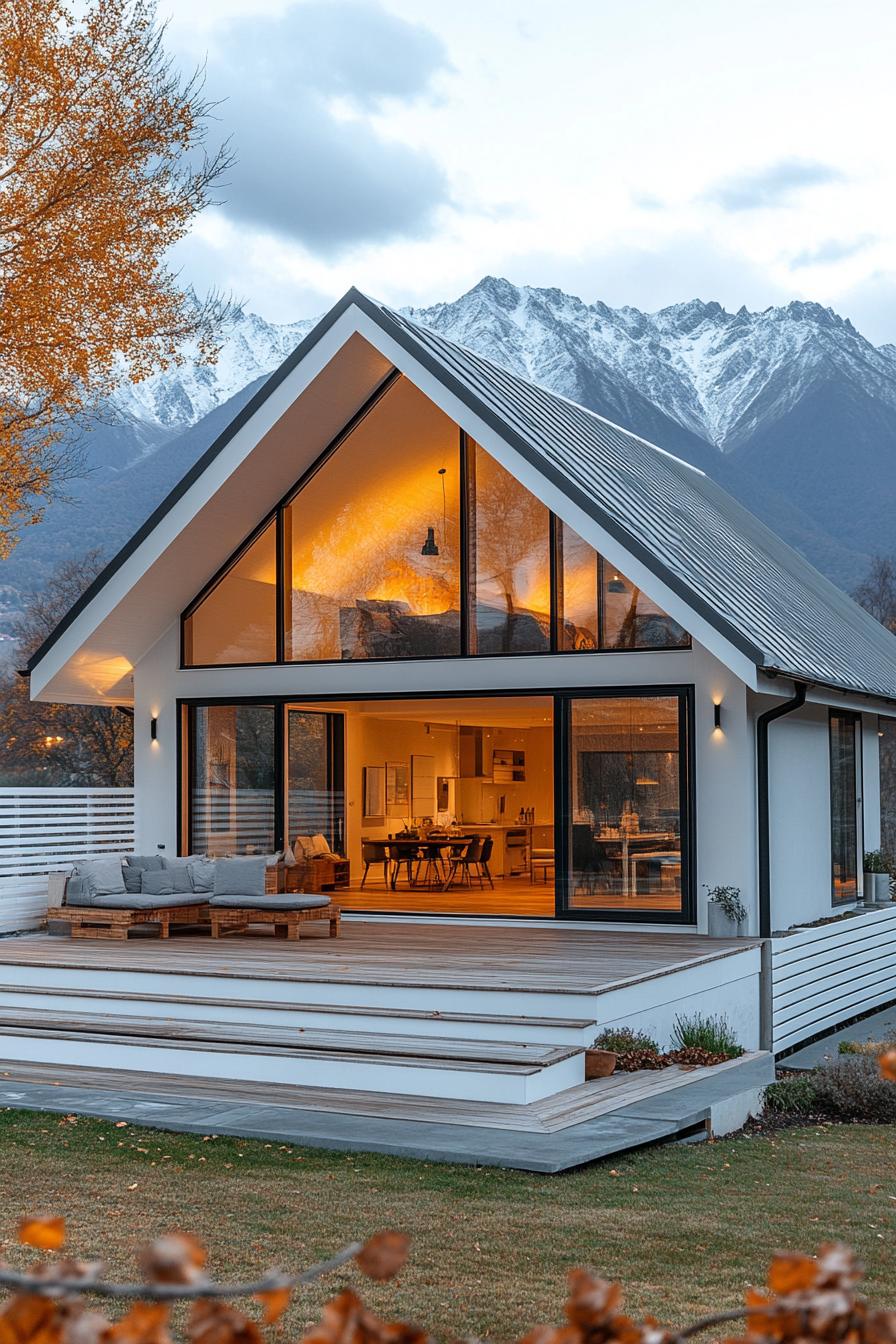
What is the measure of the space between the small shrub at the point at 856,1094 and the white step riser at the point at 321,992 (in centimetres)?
174

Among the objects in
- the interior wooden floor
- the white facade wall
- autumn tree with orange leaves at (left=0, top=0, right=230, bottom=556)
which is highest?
autumn tree with orange leaves at (left=0, top=0, right=230, bottom=556)

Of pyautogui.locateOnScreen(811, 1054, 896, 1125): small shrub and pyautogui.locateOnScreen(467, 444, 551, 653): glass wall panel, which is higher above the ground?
pyautogui.locateOnScreen(467, 444, 551, 653): glass wall panel

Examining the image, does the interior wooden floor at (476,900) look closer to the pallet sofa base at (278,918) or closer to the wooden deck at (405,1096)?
the pallet sofa base at (278,918)

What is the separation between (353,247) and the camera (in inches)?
5787

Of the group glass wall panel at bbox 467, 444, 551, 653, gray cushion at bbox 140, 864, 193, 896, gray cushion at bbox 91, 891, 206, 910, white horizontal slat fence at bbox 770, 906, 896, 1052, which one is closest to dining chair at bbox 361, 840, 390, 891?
gray cushion at bbox 140, 864, 193, 896

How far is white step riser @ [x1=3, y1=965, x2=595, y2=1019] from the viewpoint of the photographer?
10.0m

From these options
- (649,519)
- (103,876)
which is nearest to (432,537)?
(649,519)

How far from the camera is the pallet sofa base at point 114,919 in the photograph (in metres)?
13.7

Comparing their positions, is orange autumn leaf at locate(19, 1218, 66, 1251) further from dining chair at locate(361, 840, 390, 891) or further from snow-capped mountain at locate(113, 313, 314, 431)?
snow-capped mountain at locate(113, 313, 314, 431)

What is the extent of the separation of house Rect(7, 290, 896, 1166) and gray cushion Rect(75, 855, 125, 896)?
159cm

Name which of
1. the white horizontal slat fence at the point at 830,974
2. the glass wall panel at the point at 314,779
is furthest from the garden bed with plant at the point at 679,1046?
the glass wall panel at the point at 314,779

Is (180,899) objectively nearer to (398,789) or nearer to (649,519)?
(649,519)

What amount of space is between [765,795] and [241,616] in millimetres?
5646

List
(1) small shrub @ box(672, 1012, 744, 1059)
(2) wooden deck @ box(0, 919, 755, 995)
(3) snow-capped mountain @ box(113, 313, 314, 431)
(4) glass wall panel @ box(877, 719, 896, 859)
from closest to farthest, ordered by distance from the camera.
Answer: (2) wooden deck @ box(0, 919, 755, 995), (1) small shrub @ box(672, 1012, 744, 1059), (4) glass wall panel @ box(877, 719, 896, 859), (3) snow-capped mountain @ box(113, 313, 314, 431)
